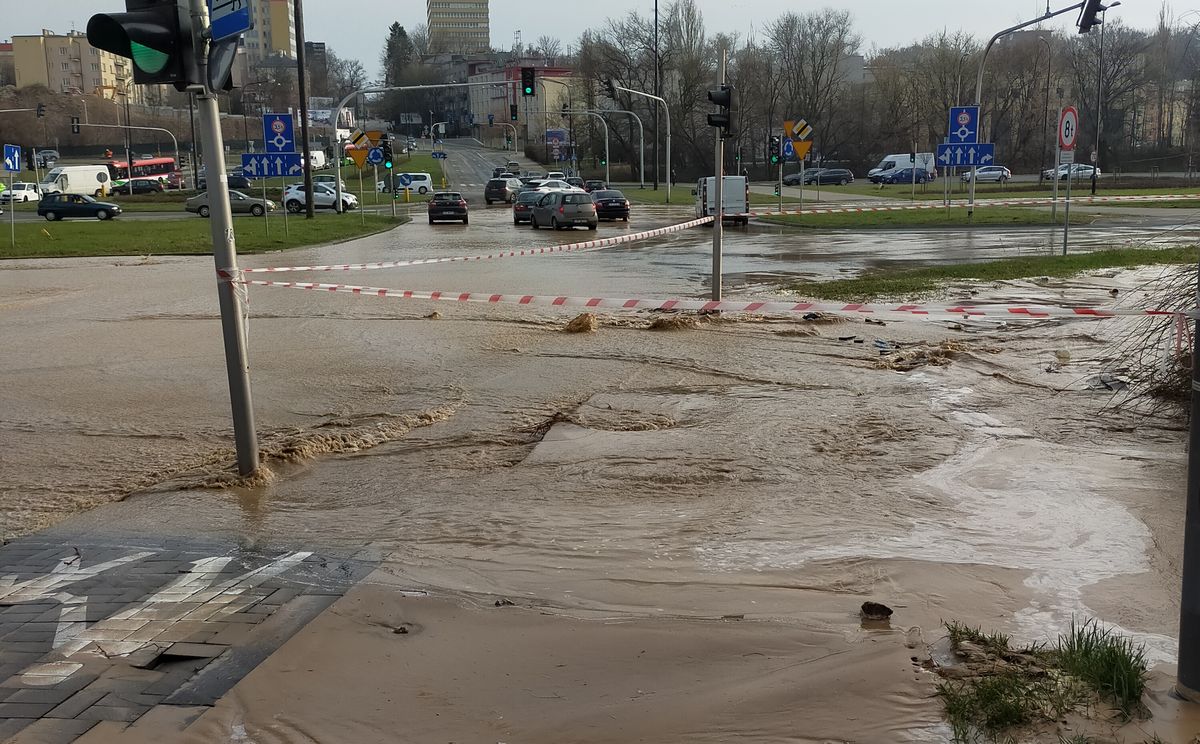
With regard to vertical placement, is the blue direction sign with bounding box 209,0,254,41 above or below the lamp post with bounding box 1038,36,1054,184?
below

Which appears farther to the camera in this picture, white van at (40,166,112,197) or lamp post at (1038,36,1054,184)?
lamp post at (1038,36,1054,184)

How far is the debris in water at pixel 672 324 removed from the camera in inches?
541

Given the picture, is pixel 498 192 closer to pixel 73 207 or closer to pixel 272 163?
pixel 73 207

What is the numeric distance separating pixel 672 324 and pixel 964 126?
22250 mm

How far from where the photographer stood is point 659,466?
7590mm

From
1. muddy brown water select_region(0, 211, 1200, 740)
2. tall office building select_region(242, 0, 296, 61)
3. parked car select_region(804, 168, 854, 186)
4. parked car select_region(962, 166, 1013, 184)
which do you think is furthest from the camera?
tall office building select_region(242, 0, 296, 61)

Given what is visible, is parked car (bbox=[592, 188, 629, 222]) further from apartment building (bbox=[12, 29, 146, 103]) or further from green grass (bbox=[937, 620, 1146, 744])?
apartment building (bbox=[12, 29, 146, 103])

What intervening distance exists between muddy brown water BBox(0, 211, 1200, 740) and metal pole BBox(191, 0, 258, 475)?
33 cm

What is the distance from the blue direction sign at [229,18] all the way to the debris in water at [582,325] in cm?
739

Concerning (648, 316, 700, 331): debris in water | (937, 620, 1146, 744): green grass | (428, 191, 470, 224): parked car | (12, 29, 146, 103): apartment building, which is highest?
(12, 29, 146, 103): apartment building

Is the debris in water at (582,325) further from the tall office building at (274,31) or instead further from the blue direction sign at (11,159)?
the tall office building at (274,31)

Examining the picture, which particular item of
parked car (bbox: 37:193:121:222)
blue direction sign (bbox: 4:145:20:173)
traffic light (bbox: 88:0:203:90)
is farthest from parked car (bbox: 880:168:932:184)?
traffic light (bbox: 88:0:203:90)

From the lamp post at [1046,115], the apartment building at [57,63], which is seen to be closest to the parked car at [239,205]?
the lamp post at [1046,115]

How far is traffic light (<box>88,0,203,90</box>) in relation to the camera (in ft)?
20.9
